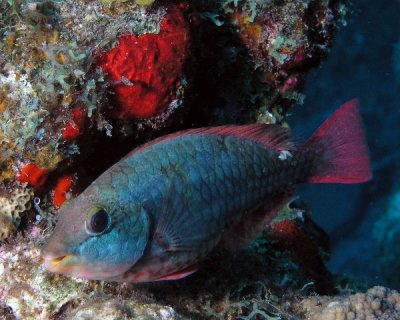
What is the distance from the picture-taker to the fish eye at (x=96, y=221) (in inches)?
83.5

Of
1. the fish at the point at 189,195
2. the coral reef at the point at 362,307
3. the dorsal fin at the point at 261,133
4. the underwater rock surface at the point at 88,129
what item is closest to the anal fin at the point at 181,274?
the fish at the point at 189,195

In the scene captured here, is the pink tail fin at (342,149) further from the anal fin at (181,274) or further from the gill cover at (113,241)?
the gill cover at (113,241)

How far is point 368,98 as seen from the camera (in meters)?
16.0

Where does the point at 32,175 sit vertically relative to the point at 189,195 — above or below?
above

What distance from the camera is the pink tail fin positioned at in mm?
3166

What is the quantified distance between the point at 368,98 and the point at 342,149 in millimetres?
14056

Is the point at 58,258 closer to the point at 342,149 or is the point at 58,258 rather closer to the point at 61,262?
the point at 61,262

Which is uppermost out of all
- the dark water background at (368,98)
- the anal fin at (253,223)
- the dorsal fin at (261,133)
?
the dorsal fin at (261,133)

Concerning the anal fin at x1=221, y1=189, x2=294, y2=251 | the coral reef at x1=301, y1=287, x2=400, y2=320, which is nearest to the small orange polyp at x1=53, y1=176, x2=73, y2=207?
the anal fin at x1=221, y1=189, x2=294, y2=251

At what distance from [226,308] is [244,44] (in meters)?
2.85

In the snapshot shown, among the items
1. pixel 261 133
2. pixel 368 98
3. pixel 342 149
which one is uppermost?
pixel 261 133

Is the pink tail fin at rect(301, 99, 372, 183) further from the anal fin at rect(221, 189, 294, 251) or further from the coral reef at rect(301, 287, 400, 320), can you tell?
the coral reef at rect(301, 287, 400, 320)

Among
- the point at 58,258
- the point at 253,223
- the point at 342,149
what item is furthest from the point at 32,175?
the point at 342,149

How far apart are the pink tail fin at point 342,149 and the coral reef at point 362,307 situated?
37.5 inches
